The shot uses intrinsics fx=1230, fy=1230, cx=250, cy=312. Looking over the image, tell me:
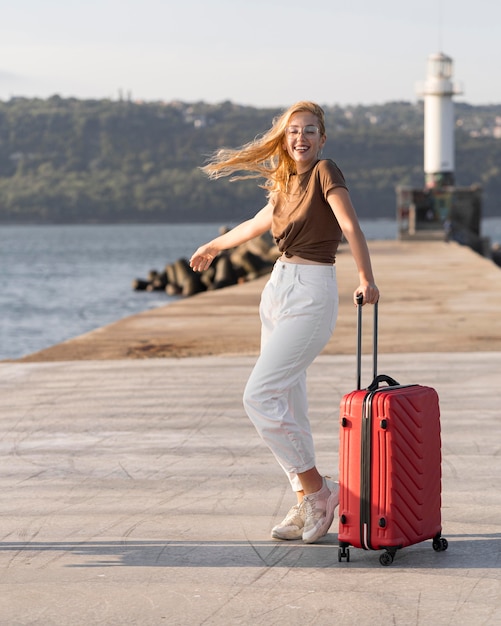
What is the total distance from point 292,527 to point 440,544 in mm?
628

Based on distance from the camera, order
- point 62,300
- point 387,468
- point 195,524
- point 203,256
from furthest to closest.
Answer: point 62,300, point 203,256, point 195,524, point 387,468

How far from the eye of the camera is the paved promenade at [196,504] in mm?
4344

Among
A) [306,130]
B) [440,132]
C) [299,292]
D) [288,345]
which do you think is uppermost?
[440,132]

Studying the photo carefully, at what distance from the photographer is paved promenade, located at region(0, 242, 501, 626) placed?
434 centimetres

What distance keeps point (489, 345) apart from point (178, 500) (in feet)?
23.9

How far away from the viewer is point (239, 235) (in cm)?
542

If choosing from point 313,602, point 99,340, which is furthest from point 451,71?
point 313,602

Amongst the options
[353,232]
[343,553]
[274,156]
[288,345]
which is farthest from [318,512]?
[274,156]

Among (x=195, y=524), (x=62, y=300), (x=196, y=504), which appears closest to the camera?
(x=195, y=524)

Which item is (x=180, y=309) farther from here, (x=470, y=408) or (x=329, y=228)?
(x=329, y=228)

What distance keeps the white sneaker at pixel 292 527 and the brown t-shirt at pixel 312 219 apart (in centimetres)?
107

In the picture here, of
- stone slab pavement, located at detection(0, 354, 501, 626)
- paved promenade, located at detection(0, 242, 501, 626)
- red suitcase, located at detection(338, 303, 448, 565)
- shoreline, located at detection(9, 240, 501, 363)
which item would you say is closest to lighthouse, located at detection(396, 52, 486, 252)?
shoreline, located at detection(9, 240, 501, 363)

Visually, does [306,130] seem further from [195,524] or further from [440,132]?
[440,132]

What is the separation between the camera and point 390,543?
4.73 metres
